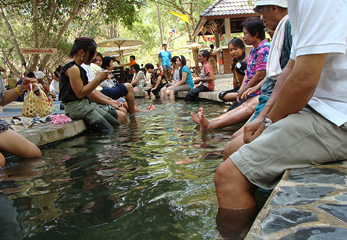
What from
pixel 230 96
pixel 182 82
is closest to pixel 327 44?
pixel 230 96

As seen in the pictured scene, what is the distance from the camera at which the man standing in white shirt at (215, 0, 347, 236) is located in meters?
1.56

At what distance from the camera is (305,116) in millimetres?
1762

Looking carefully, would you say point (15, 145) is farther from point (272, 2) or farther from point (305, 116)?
point (305, 116)

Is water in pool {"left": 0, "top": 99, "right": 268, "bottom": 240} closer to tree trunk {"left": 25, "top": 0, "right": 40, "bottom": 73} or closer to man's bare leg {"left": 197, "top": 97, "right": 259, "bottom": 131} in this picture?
man's bare leg {"left": 197, "top": 97, "right": 259, "bottom": 131}

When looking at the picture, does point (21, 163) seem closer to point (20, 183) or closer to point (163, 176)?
point (20, 183)

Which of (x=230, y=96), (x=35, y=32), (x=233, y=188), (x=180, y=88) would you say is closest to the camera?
(x=233, y=188)

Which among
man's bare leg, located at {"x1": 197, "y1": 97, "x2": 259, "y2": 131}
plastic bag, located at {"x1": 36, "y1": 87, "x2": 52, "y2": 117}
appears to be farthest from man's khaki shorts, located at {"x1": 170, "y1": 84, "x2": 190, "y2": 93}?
plastic bag, located at {"x1": 36, "y1": 87, "x2": 52, "y2": 117}

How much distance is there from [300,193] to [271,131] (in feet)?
1.34

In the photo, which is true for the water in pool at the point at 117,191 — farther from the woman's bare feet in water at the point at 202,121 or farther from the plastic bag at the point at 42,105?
the plastic bag at the point at 42,105

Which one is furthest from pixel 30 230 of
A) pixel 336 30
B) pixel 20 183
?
pixel 336 30

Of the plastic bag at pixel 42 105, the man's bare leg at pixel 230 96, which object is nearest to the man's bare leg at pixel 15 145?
the plastic bag at pixel 42 105

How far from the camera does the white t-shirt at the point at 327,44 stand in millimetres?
1540

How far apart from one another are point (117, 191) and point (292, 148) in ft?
4.99

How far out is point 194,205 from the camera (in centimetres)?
218
